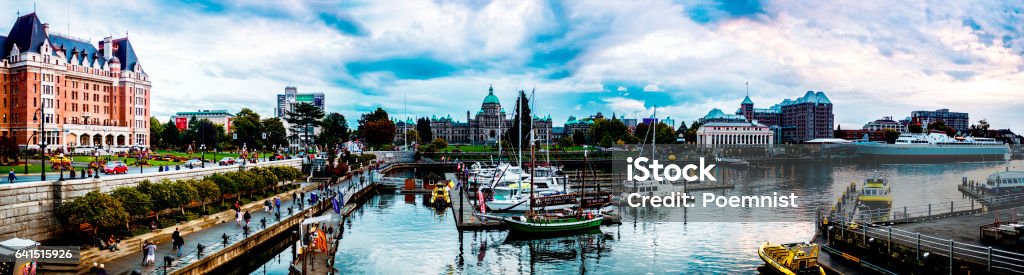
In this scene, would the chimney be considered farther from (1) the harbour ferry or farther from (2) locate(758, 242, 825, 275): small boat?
(1) the harbour ferry

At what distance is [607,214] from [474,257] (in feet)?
48.8

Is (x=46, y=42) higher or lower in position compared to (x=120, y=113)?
higher

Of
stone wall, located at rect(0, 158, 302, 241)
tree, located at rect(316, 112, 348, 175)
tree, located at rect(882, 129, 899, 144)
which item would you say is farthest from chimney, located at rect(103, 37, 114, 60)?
tree, located at rect(882, 129, 899, 144)

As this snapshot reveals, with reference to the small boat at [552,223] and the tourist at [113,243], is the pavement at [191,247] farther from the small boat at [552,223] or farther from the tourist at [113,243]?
the small boat at [552,223]

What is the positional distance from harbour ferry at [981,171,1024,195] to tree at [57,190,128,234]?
60122 millimetres

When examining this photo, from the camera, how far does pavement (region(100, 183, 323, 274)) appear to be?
2197 cm

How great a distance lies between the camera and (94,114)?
223ft

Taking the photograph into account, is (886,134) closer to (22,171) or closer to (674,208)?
(674,208)

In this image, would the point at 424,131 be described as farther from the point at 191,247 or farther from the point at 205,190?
the point at 191,247

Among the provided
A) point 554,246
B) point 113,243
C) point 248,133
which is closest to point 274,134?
point 248,133

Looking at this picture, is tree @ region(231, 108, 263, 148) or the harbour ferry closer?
the harbour ferry

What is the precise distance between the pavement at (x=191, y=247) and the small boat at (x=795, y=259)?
72.0 ft

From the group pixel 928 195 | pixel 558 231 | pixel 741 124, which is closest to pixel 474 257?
pixel 558 231

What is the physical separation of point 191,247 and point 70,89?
1937 inches
